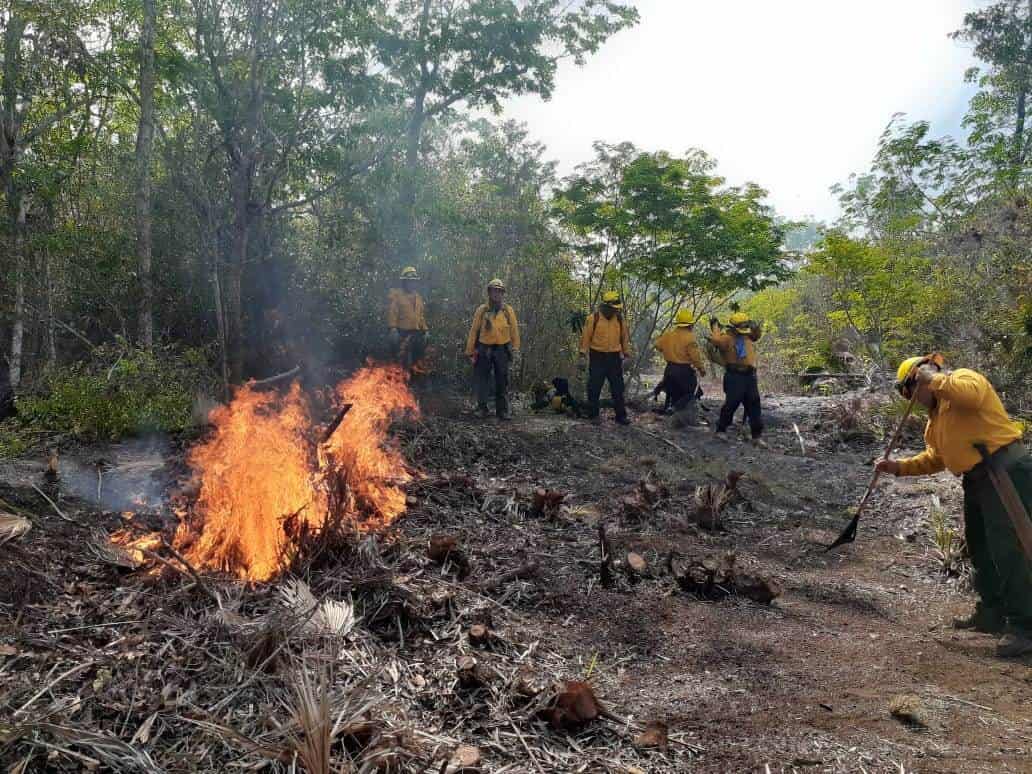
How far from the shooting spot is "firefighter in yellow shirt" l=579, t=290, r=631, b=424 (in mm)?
10109

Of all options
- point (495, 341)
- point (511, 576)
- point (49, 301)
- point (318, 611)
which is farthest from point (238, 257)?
point (318, 611)

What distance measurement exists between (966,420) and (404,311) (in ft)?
26.4

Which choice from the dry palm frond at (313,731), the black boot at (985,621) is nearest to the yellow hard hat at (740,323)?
the black boot at (985,621)

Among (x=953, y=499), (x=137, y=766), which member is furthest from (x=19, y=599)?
(x=953, y=499)

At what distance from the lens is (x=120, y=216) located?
1154 cm

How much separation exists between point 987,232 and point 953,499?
8.89 metres

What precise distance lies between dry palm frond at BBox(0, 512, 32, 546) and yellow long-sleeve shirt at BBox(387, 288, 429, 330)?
704 cm

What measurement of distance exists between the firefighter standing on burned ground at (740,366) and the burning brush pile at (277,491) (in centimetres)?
541

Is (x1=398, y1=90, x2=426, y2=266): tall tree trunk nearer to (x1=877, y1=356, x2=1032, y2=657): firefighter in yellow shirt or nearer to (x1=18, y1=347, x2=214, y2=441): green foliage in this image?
(x1=18, y1=347, x2=214, y2=441): green foliage

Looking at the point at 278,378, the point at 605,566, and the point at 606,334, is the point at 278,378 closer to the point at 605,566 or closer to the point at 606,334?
the point at 606,334

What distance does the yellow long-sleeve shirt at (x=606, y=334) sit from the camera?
10.1 m

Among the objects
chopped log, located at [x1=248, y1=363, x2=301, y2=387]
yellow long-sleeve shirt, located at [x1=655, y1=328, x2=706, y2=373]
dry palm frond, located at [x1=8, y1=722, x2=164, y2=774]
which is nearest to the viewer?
dry palm frond, located at [x1=8, y1=722, x2=164, y2=774]

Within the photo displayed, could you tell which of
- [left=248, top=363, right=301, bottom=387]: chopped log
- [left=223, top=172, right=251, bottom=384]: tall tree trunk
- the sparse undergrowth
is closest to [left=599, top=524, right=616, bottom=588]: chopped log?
the sparse undergrowth

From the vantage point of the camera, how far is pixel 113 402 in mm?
6559
